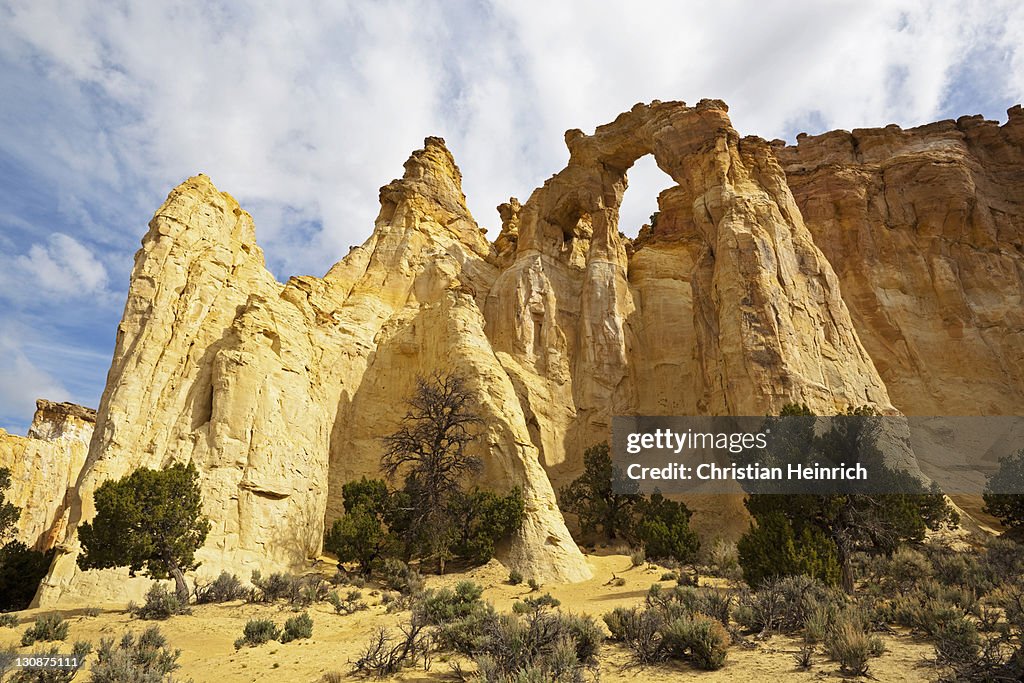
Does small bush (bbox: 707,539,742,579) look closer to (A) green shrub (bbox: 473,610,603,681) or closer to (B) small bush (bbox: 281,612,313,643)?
(A) green shrub (bbox: 473,610,603,681)

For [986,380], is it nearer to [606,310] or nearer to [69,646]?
[606,310]

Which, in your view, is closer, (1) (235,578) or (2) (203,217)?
(1) (235,578)

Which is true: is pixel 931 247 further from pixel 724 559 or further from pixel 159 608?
pixel 159 608

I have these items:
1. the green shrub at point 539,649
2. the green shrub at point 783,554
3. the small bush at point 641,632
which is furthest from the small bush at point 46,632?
the green shrub at point 783,554

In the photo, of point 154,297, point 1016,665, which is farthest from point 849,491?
point 154,297

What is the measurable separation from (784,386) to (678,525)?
9093 millimetres

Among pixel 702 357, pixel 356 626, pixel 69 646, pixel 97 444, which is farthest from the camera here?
pixel 702 357

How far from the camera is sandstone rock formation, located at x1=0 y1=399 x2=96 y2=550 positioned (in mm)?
37250

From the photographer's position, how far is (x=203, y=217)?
27312mm

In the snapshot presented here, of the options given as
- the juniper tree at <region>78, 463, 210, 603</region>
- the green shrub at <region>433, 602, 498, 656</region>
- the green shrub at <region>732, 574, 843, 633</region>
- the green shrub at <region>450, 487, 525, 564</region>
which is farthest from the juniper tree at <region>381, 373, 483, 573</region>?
the green shrub at <region>732, 574, 843, 633</region>

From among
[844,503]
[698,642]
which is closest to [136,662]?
[698,642]

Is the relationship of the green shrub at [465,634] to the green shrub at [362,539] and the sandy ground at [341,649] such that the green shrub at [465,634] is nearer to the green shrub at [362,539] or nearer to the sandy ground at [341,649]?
the sandy ground at [341,649]

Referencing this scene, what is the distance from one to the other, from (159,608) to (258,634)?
435cm

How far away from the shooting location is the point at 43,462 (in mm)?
40156
